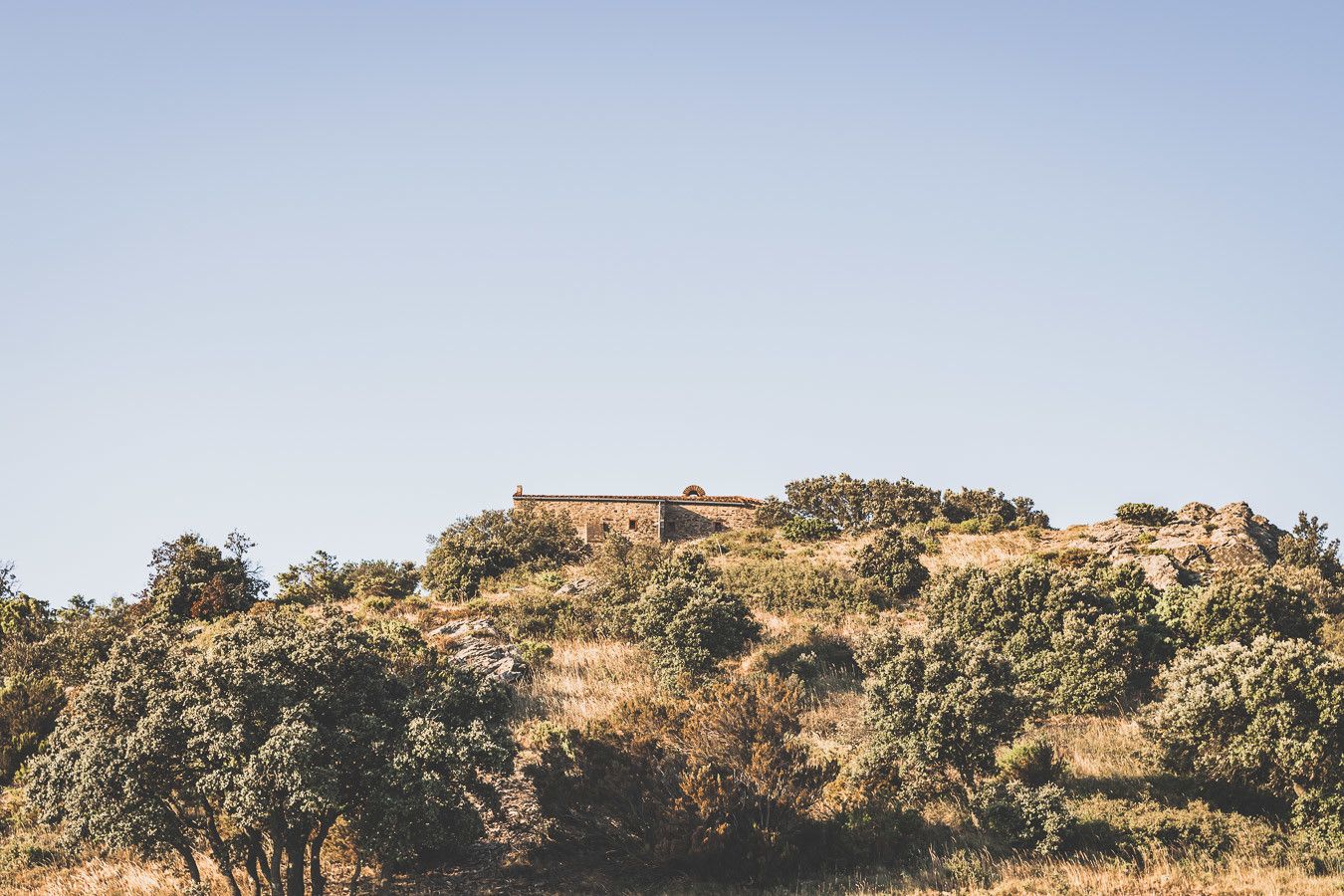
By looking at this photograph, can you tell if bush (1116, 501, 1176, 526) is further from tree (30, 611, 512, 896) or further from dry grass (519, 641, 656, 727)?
tree (30, 611, 512, 896)

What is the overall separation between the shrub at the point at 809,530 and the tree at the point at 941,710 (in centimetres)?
3292

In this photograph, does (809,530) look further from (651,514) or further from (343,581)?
(343,581)

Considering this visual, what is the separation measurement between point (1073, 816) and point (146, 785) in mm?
17835

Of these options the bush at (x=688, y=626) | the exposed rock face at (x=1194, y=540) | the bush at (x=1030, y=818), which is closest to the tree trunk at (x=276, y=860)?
the bush at (x=1030, y=818)

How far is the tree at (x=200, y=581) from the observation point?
48.2 metres

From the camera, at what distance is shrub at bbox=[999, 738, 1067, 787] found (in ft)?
77.0

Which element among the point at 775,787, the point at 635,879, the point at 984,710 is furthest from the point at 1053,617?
the point at 635,879

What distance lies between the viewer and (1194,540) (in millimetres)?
48906

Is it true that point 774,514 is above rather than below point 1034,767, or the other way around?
above

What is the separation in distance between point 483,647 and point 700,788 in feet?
57.0

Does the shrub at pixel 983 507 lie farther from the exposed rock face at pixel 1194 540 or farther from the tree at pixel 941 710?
the tree at pixel 941 710

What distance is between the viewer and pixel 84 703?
61.4 feet

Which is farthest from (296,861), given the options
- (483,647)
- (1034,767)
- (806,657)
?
(806,657)

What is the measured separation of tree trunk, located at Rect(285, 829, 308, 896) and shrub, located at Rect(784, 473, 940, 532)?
148 ft
